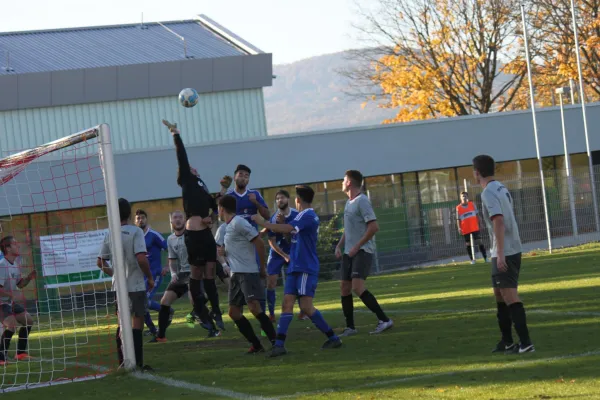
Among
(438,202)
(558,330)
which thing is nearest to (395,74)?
(438,202)

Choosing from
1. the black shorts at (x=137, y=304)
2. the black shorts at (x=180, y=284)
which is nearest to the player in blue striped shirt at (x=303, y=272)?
the black shorts at (x=137, y=304)

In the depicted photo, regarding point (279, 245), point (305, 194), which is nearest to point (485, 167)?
point (305, 194)

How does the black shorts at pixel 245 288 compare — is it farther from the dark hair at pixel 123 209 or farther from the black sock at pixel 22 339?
the black sock at pixel 22 339

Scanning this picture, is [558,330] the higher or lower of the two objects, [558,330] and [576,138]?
the lower

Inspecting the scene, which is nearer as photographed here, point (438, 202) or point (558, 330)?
point (558, 330)

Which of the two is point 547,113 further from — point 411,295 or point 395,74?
point 411,295

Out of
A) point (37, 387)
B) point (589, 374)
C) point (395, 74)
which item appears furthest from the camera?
point (395, 74)

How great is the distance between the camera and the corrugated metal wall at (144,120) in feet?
115

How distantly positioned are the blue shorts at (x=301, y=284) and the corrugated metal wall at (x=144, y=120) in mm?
23863

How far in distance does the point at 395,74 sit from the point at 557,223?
62.8ft

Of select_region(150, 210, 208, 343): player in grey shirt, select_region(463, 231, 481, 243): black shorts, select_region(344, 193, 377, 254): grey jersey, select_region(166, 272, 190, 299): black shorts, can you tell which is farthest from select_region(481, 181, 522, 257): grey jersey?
select_region(463, 231, 481, 243): black shorts

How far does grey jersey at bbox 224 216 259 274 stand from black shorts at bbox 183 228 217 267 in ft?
4.61

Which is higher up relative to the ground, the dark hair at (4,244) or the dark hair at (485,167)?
the dark hair at (485,167)

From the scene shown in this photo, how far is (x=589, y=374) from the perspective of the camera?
8.00 meters
